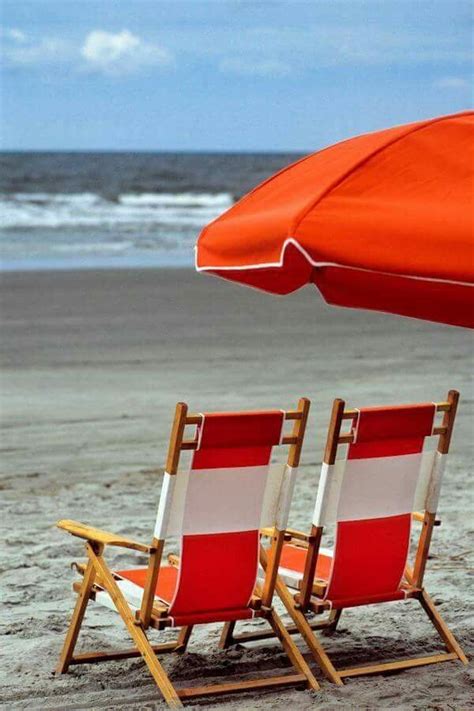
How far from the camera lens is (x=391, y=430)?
4590 millimetres

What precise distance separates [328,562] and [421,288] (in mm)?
1489

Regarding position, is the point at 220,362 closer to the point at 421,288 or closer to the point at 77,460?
the point at 77,460

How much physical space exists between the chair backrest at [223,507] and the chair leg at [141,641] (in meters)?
0.13

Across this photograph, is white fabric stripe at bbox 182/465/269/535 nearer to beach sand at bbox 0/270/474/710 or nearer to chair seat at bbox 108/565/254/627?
chair seat at bbox 108/565/254/627

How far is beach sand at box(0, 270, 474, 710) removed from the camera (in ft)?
15.4

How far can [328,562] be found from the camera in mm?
4992

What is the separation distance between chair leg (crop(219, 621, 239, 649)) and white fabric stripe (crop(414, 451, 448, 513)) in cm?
85

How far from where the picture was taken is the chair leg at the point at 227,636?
16.3ft

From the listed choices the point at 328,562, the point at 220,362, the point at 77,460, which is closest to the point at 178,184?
the point at 220,362

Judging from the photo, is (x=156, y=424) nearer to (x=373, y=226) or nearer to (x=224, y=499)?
(x=224, y=499)

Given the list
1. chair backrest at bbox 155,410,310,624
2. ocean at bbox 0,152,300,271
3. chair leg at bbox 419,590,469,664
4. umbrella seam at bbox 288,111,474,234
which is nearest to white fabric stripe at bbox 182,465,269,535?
chair backrest at bbox 155,410,310,624

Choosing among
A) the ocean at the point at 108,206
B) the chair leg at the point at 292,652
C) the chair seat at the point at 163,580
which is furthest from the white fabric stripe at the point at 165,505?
the ocean at the point at 108,206

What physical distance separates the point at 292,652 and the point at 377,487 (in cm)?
65

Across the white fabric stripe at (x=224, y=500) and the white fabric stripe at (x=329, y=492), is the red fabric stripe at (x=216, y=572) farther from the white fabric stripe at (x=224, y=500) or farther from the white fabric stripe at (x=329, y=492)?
the white fabric stripe at (x=329, y=492)
